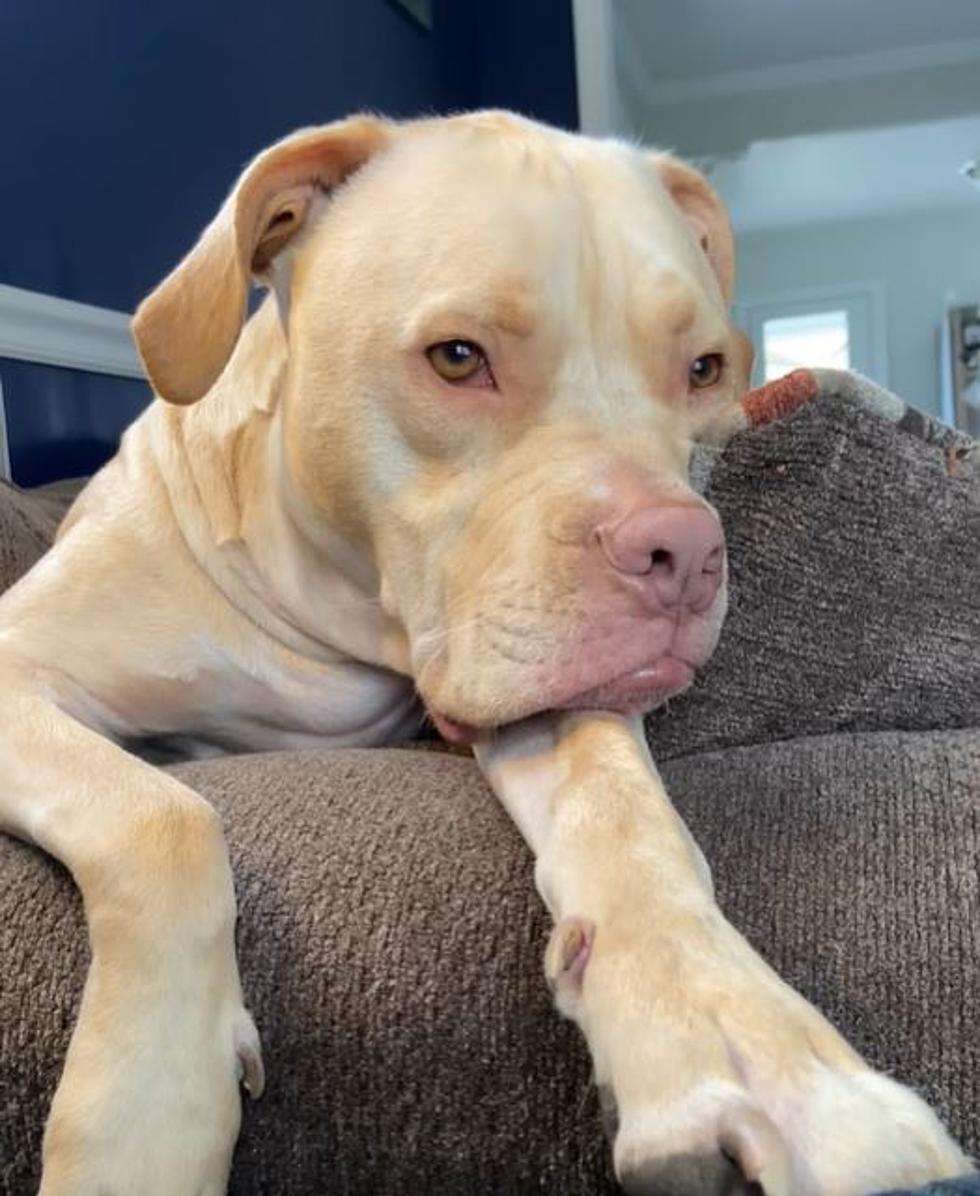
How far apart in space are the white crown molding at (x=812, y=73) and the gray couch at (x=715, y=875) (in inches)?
233

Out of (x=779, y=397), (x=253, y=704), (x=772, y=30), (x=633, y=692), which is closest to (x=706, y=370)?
(x=779, y=397)

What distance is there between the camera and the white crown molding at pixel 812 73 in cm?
665

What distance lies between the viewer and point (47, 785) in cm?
99

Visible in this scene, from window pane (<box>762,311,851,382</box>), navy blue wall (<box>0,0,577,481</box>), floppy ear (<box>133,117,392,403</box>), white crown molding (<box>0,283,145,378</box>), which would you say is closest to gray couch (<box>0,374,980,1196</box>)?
floppy ear (<box>133,117,392,403</box>)

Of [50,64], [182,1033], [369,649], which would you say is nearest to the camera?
[182,1033]

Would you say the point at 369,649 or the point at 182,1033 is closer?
the point at 182,1033

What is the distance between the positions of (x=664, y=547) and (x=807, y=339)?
28.8ft

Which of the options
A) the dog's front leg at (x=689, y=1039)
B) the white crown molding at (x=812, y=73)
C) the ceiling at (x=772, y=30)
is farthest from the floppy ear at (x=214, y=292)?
the white crown molding at (x=812, y=73)

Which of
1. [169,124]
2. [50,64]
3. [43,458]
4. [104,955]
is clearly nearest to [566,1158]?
[104,955]

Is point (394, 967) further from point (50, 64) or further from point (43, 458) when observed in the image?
point (50, 64)

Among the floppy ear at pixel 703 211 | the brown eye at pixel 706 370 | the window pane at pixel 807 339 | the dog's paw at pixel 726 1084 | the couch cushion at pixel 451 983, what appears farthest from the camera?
the window pane at pixel 807 339

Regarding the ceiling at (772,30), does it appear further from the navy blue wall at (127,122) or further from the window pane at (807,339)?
the window pane at (807,339)

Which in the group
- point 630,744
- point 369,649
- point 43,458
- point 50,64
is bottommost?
point 43,458

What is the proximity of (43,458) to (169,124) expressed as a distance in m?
0.81
